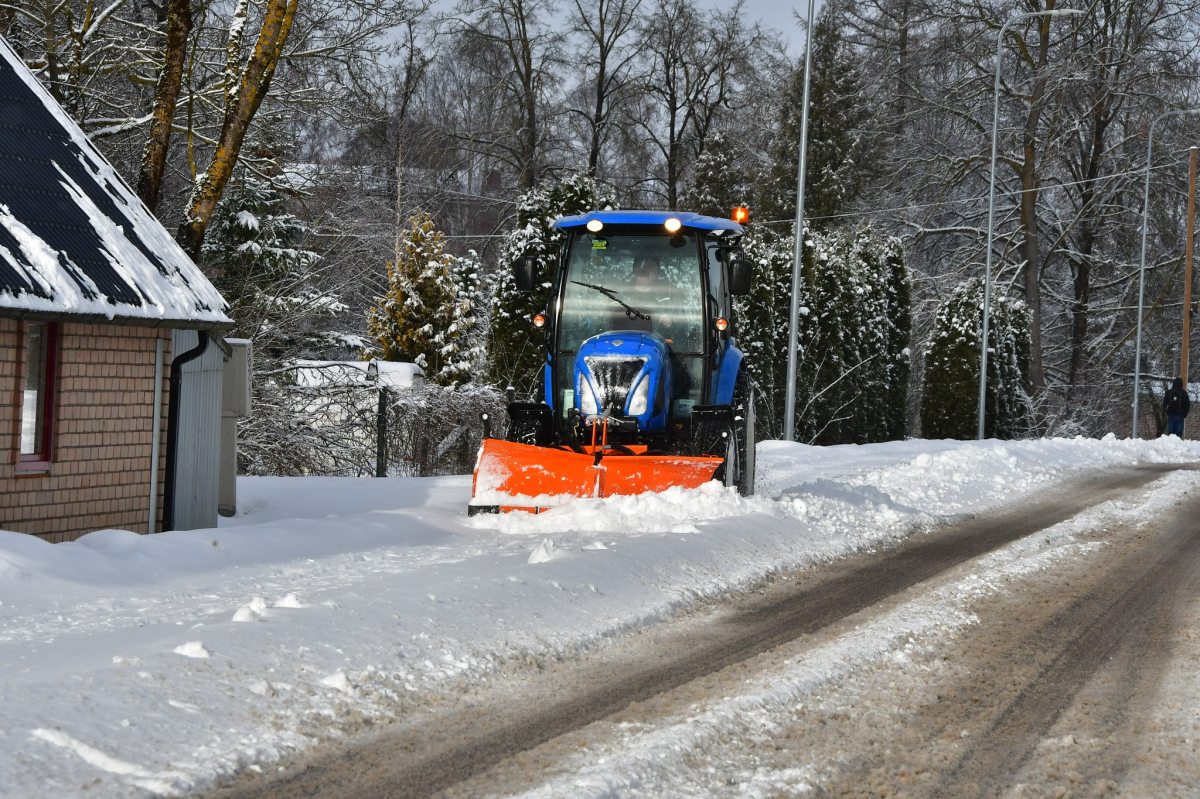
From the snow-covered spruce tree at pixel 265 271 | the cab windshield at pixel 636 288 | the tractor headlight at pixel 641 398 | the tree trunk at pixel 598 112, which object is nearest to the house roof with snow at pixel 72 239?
the cab windshield at pixel 636 288

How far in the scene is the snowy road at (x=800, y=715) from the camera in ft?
12.9

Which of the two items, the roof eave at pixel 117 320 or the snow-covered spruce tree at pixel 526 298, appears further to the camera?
the snow-covered spruce tree at pixel 526 298

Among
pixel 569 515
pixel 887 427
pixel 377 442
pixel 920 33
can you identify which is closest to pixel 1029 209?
pixel 920 33

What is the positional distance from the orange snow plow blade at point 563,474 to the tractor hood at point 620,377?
0.47m

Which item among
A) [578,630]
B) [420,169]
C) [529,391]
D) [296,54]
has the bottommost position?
[578,630]

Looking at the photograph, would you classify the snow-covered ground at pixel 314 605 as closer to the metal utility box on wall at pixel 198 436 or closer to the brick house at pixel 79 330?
the metal utility box on wall at pixel 198 436

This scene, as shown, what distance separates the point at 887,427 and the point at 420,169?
2115 centimetres

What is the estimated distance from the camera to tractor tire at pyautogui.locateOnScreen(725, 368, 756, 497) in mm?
9758

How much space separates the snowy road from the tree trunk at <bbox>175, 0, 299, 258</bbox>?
28.4ft

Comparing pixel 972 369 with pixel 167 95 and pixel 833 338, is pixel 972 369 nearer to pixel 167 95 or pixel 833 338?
pixel 833 338

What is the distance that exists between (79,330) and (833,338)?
20.6m

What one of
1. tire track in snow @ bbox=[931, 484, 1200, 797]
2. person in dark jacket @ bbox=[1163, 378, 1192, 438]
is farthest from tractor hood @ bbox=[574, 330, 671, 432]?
person in dark jacket @ bbox=[1163, 378, 1192, 438]

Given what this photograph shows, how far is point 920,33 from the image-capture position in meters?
34.3

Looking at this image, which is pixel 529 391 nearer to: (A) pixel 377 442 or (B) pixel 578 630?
(A) pixel 377 442
